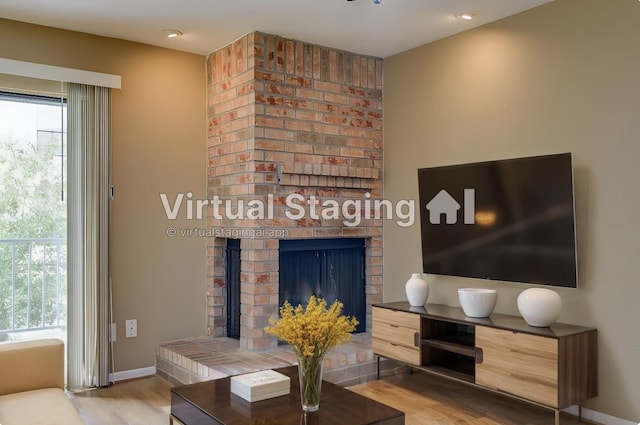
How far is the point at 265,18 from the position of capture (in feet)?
12.2

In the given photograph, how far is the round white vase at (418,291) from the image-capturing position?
13.0ft

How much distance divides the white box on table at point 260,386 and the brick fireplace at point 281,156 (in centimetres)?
147

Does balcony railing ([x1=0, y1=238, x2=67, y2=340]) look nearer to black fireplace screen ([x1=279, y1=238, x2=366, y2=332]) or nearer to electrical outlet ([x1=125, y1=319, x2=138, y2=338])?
electrical outlet ([x1=125, y1=319, x2=138, y2=338])

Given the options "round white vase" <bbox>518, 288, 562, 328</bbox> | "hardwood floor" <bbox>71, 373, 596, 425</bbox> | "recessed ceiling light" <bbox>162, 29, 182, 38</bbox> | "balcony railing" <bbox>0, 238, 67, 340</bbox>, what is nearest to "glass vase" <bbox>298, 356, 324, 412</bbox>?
"hardwood floor" <bbox>71, 373, 596, 425</bbox>

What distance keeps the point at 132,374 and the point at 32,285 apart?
98 cm

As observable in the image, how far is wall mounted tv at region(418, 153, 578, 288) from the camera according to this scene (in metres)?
3.26

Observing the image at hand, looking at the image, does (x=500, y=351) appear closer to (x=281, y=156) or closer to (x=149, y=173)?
(x=281, y=156)

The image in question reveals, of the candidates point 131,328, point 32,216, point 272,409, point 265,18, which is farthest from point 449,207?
point 32,216

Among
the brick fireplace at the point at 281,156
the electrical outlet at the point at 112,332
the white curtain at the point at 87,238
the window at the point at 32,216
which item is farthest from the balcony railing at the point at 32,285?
the brick fireplace at the point at 281,156

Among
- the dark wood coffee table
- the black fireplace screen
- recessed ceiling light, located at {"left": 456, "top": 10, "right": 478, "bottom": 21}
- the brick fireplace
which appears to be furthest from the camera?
the black fireplace screen

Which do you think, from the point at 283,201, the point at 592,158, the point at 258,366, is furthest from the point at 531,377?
the point at 283,201

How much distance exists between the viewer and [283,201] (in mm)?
4160

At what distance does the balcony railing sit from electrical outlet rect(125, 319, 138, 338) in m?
0.44

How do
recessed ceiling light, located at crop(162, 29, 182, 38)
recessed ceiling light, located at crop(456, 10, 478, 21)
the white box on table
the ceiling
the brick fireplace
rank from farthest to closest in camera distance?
the brick fireplace < recessed ceiling light, located at crop(162, 29, 182, 38) < recessed ceiling light, located at crop(456, 10, 478, 21) < the ceiling < the white box on table
